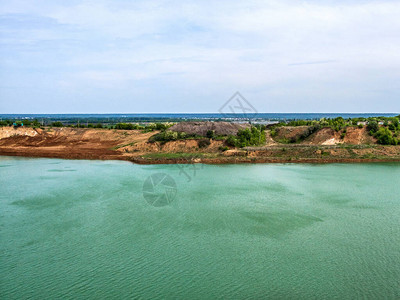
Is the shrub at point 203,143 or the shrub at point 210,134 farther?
the shrub at point 210,134

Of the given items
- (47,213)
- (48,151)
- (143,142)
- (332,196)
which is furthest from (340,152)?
(48,151)

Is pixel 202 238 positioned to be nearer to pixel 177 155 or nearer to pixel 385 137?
pixel 177 155

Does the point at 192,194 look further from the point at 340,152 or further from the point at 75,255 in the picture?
the point at 340,152

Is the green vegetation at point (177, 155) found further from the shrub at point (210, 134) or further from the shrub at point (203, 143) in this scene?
the shrub at point (210, 134)

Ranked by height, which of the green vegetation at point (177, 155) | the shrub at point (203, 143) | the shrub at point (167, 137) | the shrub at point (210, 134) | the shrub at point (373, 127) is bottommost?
the green vegetation at point (177, 155)

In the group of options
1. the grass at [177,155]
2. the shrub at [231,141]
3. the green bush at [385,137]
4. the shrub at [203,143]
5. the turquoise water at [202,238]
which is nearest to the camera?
the turquoise water at [202,238]

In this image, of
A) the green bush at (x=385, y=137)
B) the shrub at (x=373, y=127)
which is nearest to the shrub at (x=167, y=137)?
the shrub at (x=373, y=127)

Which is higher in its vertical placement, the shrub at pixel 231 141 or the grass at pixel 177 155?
the shrub at pixel 231 141

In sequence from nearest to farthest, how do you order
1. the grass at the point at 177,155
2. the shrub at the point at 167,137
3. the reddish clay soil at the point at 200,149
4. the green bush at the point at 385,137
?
the reddish clay soil at the point at 200,149 → the grass at the point at 177,155 → the green bush at the point at 385,137 → the shrub at the point at 167,137

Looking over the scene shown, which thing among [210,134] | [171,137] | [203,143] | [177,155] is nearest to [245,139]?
[210,134]
